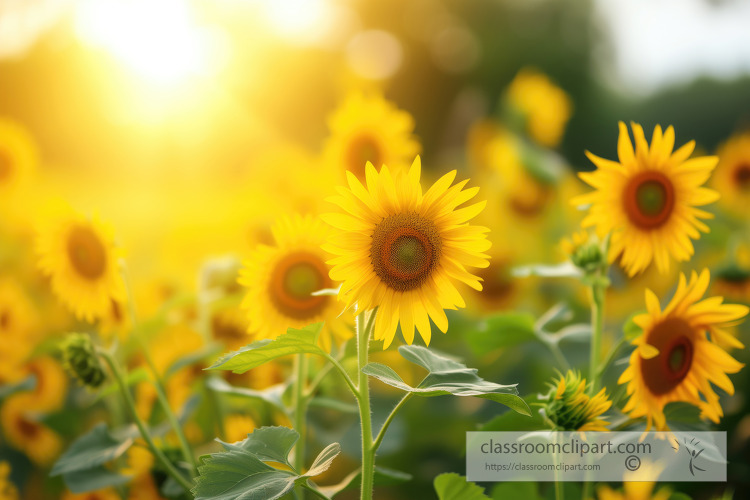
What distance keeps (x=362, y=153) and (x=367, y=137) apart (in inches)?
1.9

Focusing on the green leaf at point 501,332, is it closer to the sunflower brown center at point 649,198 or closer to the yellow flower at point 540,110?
the sunflower brown center at point 649,198

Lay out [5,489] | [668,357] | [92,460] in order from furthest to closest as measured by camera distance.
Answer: [5,489], [92,460], [668,357]

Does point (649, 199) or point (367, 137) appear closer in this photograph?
point (649, 199)

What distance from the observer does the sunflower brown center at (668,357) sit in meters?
0.94

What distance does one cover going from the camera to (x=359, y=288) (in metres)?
0.84

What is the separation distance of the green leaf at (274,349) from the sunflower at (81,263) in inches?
22.0

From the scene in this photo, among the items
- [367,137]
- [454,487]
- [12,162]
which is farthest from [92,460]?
[12,162]

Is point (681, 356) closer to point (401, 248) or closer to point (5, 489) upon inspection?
point (401, 248)

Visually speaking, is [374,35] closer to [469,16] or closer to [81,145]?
[469,16]

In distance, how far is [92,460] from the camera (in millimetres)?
1161

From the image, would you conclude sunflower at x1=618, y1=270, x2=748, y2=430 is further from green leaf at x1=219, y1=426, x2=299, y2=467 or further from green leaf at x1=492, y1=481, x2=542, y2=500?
green leaf at x1=219, y1=426, x2=299, y2=467

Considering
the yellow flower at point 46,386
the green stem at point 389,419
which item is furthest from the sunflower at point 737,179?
the yellow flower at point 46,386

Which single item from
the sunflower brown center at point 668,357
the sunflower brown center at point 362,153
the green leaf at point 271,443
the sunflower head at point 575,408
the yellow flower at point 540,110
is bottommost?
the green leaf at point 271,443

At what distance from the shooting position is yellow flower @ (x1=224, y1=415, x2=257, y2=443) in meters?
1.35
